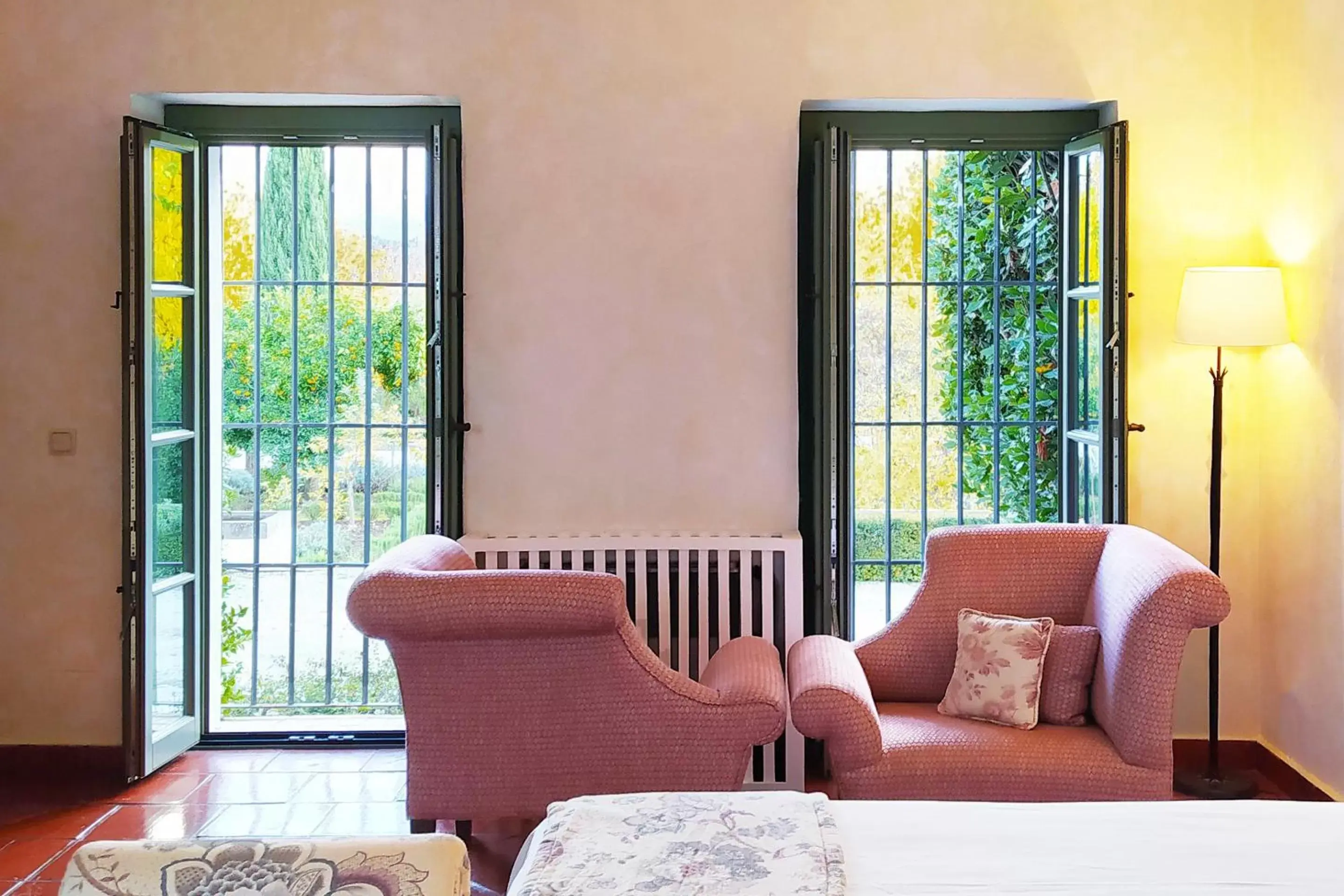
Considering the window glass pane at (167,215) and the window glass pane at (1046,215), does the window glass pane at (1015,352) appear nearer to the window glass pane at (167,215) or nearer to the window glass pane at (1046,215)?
the window glass pane at (1046,215)

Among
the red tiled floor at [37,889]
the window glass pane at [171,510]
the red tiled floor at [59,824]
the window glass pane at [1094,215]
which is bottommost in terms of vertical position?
the red tiled floor at [37,889]

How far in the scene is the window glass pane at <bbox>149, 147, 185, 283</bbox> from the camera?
4113 millimetres

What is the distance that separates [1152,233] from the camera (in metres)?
4.18

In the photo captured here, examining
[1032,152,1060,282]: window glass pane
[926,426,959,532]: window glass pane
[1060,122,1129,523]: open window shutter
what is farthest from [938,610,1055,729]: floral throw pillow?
[1032,152,1060,282]: window glass pane

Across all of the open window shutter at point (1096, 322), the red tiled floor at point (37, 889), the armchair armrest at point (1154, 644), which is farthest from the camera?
the open window shutter at point (1096, 322)

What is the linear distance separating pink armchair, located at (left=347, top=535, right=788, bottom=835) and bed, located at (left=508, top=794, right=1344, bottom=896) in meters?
0.92

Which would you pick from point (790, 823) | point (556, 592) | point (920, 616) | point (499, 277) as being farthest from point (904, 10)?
point (790, 823)

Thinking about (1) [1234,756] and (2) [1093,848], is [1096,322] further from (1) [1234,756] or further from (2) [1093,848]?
(2) [1093,848]

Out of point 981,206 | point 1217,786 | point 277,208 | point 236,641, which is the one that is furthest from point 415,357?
point 1217,786

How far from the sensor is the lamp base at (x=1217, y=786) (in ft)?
12.8

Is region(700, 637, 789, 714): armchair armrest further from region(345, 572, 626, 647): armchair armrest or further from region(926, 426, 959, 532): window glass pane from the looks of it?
region(926, 426, 959, 532): window glass pane

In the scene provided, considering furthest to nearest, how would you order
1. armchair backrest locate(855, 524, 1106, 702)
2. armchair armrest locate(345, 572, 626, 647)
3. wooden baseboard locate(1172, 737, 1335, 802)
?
1. wooden baseboard locate(1172, 737, 1335, 802)
2. armchair backrest locate(855, 524, 1106, 702)
3. armchair armrest locate(345, 572, 626, 647)

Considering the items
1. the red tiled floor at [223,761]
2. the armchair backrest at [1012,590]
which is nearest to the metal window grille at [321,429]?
the red tiled floor at [223,761]

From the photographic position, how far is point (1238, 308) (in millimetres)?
3812
